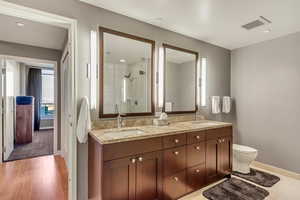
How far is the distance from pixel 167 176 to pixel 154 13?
2.01 meters

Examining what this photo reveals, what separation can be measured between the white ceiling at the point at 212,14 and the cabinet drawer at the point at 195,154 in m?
1.71

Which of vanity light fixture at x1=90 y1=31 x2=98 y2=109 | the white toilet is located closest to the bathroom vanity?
vanity light fixture at x1=90 y1=31 x2=98 y2=109

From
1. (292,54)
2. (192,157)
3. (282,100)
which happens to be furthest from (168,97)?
(292,54)

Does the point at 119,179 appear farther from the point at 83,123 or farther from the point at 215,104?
the point at 215,104

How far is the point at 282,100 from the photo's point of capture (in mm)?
2648

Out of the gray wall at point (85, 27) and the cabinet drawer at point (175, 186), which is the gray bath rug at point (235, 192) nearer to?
the cabinet drawer at point (175, 186)

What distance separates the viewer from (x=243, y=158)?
8.45ft

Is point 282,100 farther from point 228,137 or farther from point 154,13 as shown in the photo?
point 154,13

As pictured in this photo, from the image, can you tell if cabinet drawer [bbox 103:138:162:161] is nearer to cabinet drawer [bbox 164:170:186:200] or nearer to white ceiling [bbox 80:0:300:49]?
cabinet drawer [bbox 164:170:186:200]

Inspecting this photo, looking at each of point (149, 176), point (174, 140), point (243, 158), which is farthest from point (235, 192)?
point (149, 176)

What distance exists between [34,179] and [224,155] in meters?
3.00

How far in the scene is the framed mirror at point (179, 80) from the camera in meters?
2.47

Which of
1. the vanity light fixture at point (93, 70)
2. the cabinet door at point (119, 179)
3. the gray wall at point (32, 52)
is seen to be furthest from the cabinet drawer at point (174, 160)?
the gray wall at point (32, 52)

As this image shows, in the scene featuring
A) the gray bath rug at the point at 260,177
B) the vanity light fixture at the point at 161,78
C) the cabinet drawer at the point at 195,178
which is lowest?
the gray bath rug at the point at 260,177
